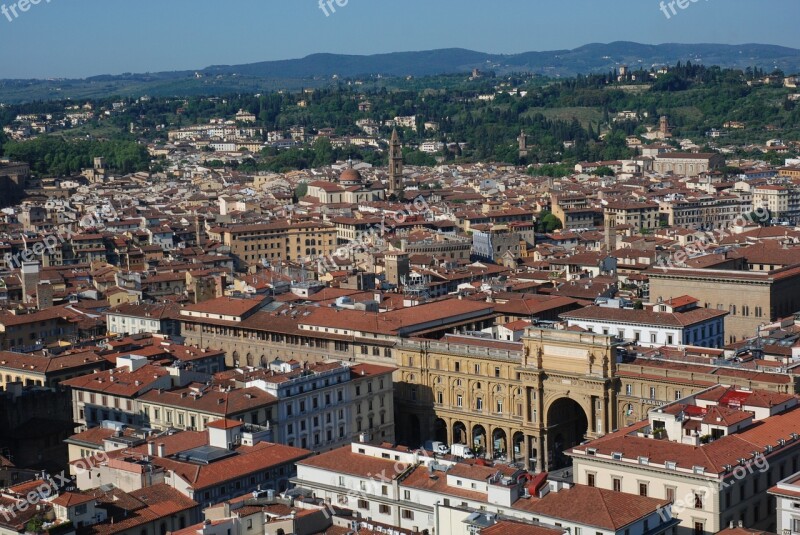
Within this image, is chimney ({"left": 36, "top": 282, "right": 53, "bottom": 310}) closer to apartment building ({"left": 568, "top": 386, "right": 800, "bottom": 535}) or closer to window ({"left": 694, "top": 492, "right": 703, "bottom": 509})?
apartment building ({"left": 568, "top": 386, "right": 800, "bottom": 535})

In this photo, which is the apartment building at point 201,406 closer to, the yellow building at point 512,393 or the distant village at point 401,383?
the distant village at point 401,383

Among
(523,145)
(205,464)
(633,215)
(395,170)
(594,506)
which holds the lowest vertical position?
(633,215)

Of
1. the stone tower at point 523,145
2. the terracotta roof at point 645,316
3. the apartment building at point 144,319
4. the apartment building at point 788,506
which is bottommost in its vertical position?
the stone tower at point 523,145

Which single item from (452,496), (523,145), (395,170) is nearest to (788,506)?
(452,496)

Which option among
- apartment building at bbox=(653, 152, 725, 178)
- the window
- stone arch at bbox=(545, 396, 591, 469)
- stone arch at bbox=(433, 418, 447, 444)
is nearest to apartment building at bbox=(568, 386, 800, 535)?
the window

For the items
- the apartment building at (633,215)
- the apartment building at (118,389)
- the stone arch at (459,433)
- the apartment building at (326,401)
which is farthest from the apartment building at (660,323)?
the apartment building at (633,215)

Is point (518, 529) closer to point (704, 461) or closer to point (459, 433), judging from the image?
point (704, 461)
